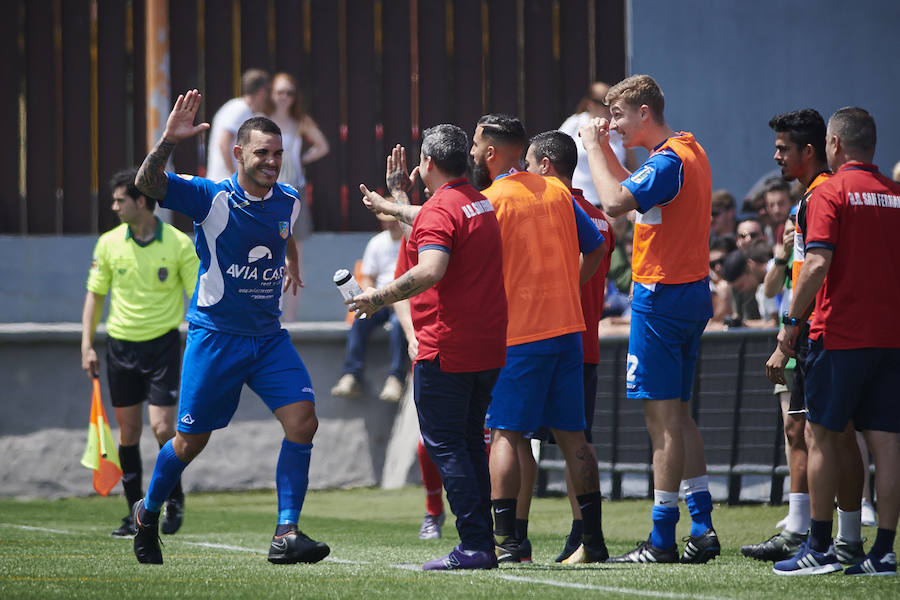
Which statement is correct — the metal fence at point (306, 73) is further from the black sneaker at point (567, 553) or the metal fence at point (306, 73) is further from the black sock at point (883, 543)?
the black sock at point (883, 543)

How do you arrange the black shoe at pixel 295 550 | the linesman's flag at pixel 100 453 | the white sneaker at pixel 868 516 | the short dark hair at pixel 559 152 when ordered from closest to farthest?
the black shoe at pixel 295 550 < the short dark hair at pixel 559 152 < the white sneaker at pixel 868 516 < the linesman's flag at pixel 100 453

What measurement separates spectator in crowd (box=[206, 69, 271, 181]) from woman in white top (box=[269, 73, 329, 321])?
0.32 metres

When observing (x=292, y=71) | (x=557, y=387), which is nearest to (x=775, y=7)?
(x=292, y=71)

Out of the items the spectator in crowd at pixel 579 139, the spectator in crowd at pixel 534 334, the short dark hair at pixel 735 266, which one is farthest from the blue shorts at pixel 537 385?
the spectator in crowd at pixel 579 139

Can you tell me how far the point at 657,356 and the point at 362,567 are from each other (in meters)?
1.76

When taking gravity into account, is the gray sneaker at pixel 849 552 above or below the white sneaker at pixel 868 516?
above

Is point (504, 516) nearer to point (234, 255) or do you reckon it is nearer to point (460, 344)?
point (460, 344)

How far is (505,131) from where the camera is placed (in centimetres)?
683

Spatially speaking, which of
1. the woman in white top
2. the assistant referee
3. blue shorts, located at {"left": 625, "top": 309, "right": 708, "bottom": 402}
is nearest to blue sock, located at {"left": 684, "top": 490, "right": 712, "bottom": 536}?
blue shorts, located at {"left": 625, "top": 309, "right": 708, "bottom": 402}

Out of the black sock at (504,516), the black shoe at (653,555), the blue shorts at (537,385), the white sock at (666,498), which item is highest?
the blue shorts at (537,385)

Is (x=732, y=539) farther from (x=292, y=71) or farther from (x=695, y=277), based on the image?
(x=292, y=71)

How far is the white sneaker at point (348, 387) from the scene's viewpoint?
42.8 feet

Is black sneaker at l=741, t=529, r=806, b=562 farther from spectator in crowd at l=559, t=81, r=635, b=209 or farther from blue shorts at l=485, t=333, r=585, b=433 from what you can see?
spectator in crowd at l=559, t=81, r=635, b=209

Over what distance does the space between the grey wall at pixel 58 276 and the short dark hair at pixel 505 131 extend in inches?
300
